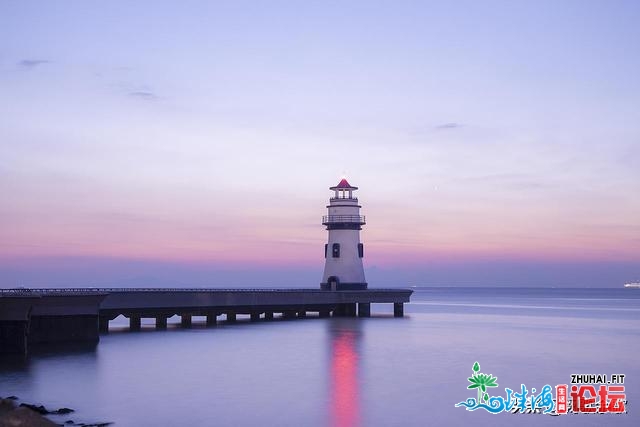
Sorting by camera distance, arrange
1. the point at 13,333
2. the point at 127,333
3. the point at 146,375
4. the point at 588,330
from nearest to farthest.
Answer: the point at 146,375 < the point at 13,333 < the point at 127,333 < the point at 588,330

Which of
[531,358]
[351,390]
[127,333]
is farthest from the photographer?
[127,333]

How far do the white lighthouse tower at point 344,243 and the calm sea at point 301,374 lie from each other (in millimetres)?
11075

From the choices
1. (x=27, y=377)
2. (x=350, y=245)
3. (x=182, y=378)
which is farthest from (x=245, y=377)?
→ (x=350, y=245)

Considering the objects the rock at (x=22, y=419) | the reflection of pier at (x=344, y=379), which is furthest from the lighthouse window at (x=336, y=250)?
the rock at (x=22, y=419)

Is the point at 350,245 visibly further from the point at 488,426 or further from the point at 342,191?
the point at 488,426

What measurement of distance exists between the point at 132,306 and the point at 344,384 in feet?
72.7

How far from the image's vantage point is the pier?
3412 cm

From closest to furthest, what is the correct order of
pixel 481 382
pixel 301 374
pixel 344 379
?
pixel 344 379, pixel 481 382, pixel 301 374

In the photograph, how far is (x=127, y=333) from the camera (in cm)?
5016

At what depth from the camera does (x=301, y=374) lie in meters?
32.9

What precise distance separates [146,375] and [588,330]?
41926mm

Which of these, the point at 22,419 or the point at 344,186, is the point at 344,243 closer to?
the point at 344,186

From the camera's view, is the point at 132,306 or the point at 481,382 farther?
the point at 132,306

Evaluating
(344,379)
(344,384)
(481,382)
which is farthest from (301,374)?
(481,382)
